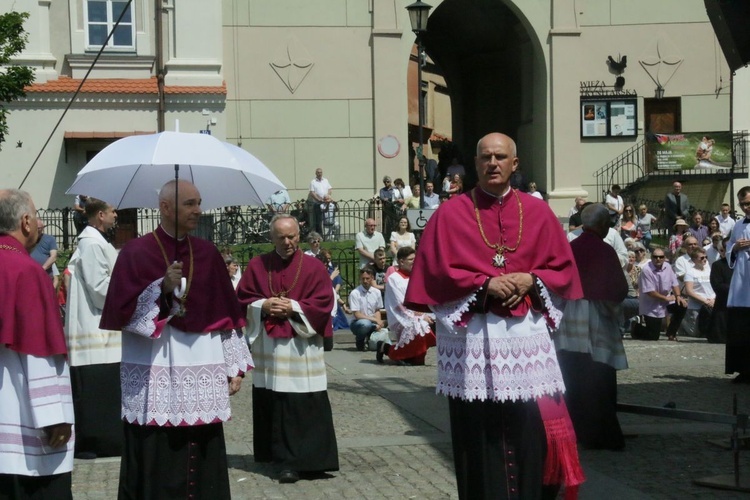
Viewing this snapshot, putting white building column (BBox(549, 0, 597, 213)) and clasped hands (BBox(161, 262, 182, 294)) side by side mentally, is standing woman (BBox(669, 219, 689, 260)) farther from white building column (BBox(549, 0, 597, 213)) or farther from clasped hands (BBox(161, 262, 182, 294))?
clasped hands (BBox(161, 262, 182, 294))

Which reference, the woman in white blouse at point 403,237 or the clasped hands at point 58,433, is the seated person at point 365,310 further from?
the clasped hands at point 58,433

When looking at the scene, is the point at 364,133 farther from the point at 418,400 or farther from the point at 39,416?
the point at 39,416

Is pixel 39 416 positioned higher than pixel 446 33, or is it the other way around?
pixel 446 33

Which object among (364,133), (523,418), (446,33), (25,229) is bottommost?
(523,418)

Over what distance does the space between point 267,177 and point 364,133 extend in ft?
77.1

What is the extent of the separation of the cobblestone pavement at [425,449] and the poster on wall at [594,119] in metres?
18.4

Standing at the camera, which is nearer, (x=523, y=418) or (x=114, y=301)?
(x=523, y=418)

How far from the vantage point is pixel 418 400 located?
12383mm

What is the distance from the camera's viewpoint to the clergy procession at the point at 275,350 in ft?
18.6

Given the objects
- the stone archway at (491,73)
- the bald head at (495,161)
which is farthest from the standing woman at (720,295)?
the stone archway at (491,73)

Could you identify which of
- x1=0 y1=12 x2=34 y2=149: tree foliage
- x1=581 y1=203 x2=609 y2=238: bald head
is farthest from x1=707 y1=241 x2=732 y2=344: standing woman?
x1=0 y1=12 x2=34 y2=149: tree foliage

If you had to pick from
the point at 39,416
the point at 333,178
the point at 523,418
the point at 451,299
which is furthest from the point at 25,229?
the point at 333,178

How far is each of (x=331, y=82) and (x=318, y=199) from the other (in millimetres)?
4645

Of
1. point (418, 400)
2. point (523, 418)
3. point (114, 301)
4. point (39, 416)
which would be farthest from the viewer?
point (418, 400)
